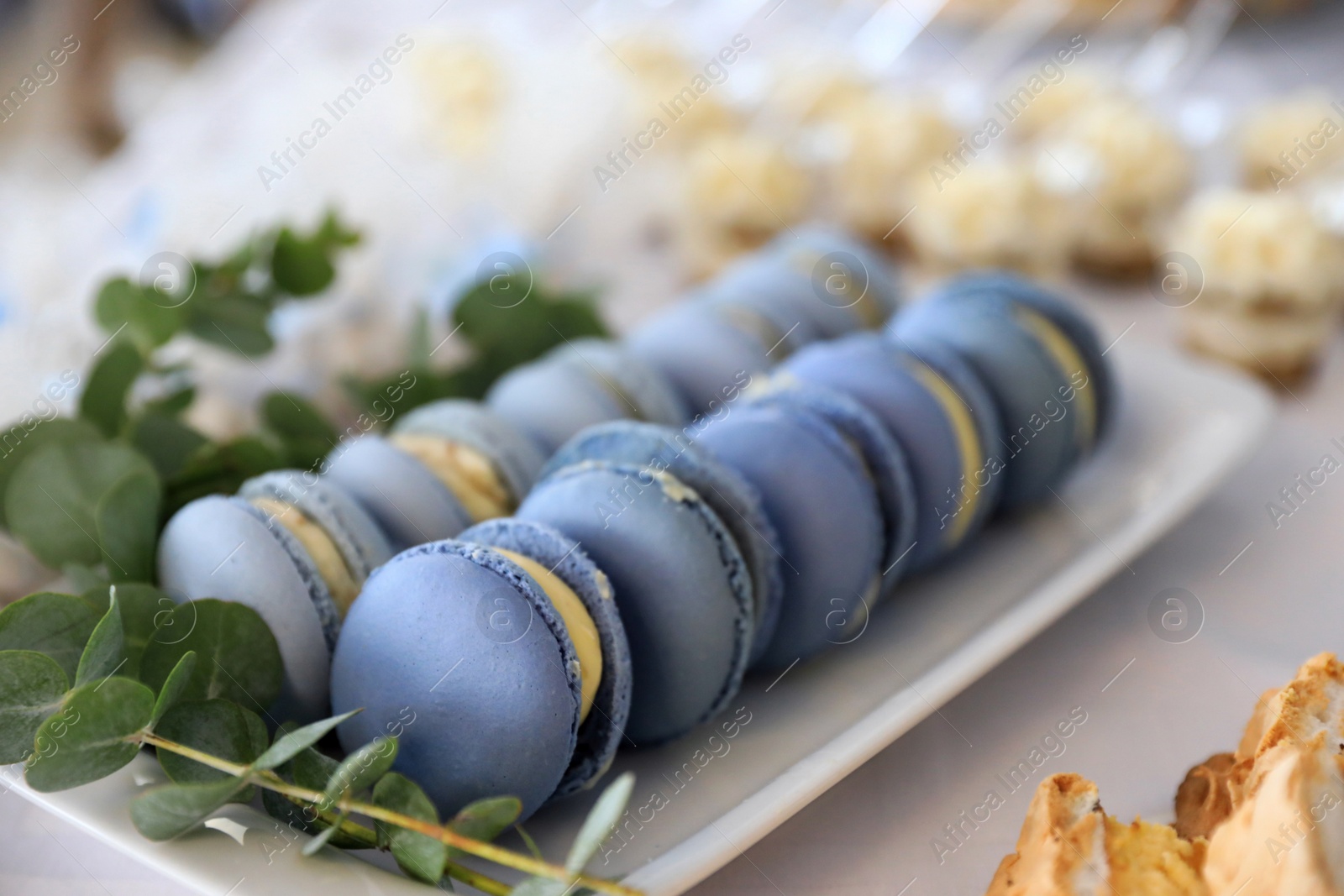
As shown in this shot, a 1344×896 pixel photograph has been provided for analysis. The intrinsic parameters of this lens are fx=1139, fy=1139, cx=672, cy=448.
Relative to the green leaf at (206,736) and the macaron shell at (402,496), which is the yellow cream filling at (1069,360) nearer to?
the macaron shell at (402,496)

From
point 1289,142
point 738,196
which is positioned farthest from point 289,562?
point 1289,142

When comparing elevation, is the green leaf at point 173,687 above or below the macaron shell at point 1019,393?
above

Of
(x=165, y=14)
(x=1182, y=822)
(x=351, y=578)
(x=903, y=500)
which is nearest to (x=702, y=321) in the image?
(x=903, y=500)

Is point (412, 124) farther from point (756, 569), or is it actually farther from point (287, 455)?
point (756, 569)

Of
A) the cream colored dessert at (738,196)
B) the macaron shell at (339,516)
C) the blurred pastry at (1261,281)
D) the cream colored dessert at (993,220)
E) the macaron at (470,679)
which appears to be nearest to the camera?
the macaron at (470,679)

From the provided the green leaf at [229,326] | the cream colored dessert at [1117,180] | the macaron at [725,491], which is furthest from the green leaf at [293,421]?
the cream colored dessert at [1117,180]

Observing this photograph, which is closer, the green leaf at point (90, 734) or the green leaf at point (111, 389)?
the green leaf at point (90, 734)
